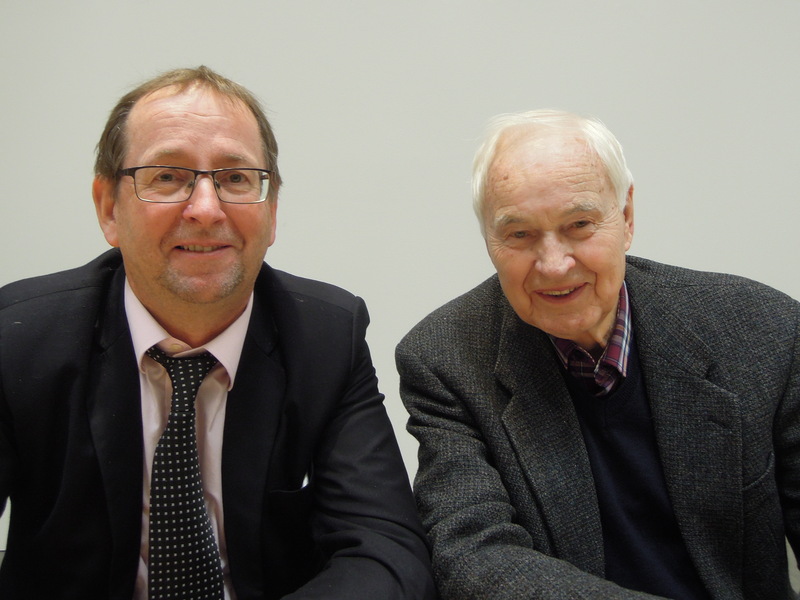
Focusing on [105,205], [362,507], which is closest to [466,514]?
[362,507]

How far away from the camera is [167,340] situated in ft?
4.13

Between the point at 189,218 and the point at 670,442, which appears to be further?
the point at 670,442

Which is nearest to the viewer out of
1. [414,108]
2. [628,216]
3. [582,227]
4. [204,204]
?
[204,204]

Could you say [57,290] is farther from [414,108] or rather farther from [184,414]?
[414,108]

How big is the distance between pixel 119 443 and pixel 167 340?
20 cm

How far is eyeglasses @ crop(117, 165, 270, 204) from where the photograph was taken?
120 cm

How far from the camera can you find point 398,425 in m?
2.23

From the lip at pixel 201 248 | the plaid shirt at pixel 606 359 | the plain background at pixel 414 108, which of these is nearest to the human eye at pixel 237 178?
the lip at pixel 201 248

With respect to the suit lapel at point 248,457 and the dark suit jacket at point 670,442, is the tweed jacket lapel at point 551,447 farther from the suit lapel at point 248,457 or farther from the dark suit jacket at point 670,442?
the suit lapel at point 248,457

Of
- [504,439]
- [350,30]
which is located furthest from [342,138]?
[504,439]

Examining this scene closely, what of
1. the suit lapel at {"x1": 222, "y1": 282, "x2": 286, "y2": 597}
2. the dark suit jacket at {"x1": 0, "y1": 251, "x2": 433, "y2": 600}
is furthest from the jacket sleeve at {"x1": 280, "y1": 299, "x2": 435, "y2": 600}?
Result: the suit lapel at {"x1": 222, "y1": 282, "x2": 286, "y2": 597}

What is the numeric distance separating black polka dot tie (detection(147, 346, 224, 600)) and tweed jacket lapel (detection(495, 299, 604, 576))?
0.61 metres

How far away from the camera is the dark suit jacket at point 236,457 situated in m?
1.17

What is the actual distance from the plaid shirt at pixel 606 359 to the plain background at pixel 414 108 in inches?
29.9
